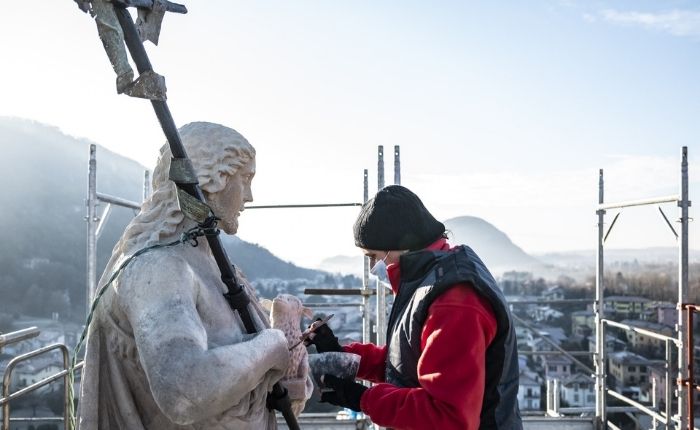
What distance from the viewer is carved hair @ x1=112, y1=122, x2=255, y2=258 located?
232 centimetres

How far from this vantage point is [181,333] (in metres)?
1.95

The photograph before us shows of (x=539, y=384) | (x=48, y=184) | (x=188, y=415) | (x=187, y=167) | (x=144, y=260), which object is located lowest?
(x=539, y=384)

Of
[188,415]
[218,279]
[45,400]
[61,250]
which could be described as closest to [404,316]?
[218,279]

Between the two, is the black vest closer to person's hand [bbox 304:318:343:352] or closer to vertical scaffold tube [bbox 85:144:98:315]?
person's hand [bbox 304:318:343:352]

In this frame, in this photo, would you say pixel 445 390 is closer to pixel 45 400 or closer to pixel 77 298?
pixel 45 400

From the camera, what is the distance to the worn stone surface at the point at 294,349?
2.45 metres

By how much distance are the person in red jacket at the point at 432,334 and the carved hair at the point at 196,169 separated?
1.88ft

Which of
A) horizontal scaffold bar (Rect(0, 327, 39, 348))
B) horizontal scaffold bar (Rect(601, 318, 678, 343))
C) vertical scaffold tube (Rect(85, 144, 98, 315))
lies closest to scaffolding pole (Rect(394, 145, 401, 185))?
horizontal scaffold bar (Rect(601, 318, 678, 343))

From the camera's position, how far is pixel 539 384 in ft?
89.8

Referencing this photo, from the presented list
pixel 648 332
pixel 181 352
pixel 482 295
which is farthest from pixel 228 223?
pixel 648 332

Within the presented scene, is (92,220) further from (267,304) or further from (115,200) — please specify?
(267,304)

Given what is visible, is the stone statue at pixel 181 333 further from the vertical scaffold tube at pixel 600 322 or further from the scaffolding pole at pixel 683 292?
the vertical scaffold tube at pixel 600 322

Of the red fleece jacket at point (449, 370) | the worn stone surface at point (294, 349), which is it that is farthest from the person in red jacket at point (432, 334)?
the worn stone surface at point (294, 349)

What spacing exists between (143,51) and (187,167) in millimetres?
381
